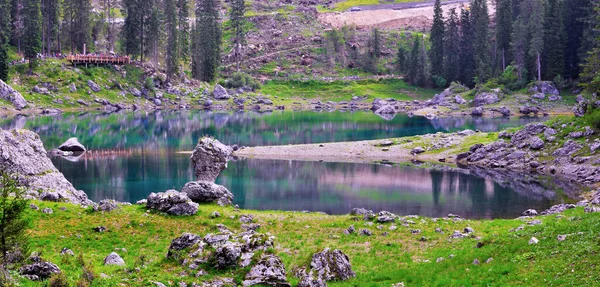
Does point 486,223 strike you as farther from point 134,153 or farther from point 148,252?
point 134,153

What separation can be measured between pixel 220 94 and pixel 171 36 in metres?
21.8

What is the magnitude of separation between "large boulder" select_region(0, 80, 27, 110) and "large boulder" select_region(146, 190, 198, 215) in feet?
338

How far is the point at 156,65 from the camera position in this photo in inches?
6496

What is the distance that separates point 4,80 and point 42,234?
114 meters

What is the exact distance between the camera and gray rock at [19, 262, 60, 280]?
798 inches

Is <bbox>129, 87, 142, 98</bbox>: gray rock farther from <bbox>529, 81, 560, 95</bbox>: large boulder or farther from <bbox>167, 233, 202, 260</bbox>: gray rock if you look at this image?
<bbox>167, 233, 202, 260</bbox>: gray rock

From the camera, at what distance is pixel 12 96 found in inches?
4983

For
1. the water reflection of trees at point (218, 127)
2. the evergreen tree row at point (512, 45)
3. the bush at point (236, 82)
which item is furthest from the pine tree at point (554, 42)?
the bush at point (236, 82)

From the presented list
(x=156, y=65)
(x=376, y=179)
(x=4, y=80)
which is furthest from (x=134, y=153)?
(x=156, y=65)

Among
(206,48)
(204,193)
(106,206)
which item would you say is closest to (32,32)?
(206,48)

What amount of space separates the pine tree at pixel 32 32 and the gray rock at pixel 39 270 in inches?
5122

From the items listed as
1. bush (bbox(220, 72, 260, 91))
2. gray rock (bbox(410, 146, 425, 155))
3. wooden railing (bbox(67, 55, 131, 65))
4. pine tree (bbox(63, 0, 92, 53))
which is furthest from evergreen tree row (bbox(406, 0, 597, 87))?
pine tree (bbox(63, 0, 92, 53))

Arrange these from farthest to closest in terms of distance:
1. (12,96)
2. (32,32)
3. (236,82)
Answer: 1. (236,82)
2. (32,32)
3. (12,96)

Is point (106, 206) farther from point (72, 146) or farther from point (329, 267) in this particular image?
point (72, 146)
